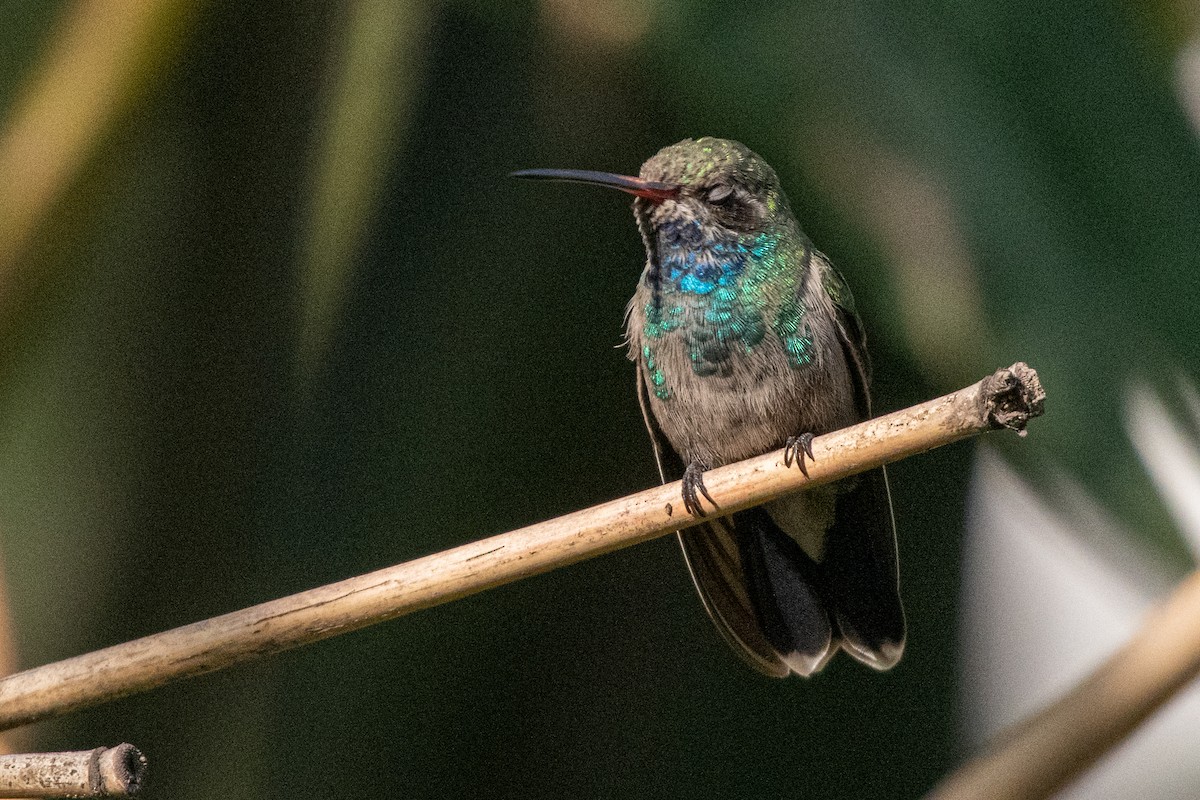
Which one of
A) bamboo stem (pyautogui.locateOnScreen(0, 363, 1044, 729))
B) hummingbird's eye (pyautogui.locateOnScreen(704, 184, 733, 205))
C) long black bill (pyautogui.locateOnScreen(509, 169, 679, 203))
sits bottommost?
bamboo stem (pyautogui.locateOnScreen(0, 363, 1044, 729))

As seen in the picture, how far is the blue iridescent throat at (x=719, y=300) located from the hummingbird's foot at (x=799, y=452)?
0.23m

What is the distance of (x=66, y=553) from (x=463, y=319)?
641mm

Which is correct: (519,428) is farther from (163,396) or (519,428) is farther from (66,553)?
(66,553)

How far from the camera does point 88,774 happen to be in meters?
0.70

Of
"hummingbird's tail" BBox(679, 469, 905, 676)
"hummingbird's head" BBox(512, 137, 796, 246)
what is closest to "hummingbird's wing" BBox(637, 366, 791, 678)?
"hummingbird's tail" BBox(679, 469, 905, 676)

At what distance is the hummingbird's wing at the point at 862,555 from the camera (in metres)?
1.53

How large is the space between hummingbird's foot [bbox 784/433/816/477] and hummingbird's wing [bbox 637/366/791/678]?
275 mm

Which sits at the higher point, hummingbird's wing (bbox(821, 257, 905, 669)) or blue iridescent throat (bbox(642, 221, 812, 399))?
blue iridescent throat (bbox(642, 221, 812, 399))

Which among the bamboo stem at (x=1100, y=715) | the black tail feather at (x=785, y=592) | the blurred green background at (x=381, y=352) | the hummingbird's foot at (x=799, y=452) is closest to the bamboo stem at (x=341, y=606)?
the hummingbird's foot at (x=799, y=452)

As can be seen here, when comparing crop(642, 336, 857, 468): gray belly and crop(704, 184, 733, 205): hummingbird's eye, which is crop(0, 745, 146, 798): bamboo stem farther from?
crop(704, 184, 733, 205): hummingbird's eye

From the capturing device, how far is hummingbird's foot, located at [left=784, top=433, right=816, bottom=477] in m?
0.98

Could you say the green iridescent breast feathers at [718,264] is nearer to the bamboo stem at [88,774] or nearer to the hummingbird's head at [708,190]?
the hummingbird's head at [708,190]

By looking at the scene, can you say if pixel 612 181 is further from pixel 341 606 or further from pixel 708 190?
pixel 341 606

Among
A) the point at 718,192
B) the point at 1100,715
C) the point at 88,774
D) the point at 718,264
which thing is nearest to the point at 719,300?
the point at 718,264
